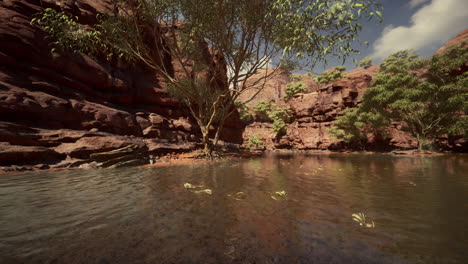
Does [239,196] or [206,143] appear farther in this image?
[206,143]

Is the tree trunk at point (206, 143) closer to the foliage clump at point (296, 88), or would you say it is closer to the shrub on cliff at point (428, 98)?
the shrub on cliff at point (428, 98)

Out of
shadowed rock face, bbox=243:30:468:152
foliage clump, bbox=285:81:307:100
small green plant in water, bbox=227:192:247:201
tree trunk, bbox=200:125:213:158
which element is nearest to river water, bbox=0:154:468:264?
small green plant in water, bbox=227:192:247:201

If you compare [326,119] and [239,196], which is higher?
[326,119]

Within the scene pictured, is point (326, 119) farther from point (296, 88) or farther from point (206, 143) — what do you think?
point (206, 143)

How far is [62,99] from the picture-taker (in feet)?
41.9

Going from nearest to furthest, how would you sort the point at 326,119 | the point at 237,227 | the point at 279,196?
1. the point at 237,227
2. the point at 279,196
3. the point at 326,119

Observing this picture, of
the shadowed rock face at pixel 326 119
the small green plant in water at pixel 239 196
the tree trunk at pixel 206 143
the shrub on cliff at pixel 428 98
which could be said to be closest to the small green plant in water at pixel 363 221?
the small green plant in water at pixel 239 196

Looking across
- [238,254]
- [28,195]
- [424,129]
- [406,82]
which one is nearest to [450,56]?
[406,82]

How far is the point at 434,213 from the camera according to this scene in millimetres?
2576

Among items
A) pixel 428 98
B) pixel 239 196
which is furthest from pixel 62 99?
pixel 428 98

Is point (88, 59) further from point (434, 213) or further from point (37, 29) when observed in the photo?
point (434, 213)

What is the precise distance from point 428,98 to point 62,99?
1269 inches

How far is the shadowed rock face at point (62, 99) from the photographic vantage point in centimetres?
998

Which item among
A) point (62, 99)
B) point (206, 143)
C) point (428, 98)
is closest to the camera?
point (62, 99)
